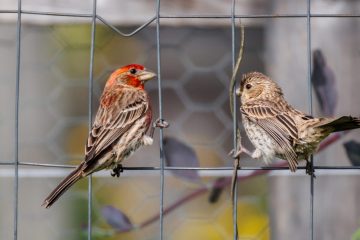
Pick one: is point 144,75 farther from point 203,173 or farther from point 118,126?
point 203,173

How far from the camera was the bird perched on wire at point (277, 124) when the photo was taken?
5.36 m

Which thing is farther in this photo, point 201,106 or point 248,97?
point 201,106

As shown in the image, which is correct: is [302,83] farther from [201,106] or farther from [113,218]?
[113,218]

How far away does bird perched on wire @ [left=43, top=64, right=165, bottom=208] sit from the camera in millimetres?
5391

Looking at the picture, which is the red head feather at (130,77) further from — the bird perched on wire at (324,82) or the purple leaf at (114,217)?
the bird perched on wire at (324,82)

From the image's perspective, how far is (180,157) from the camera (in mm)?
5516

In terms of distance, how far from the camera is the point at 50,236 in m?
6.98

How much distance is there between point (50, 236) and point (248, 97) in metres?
1.64

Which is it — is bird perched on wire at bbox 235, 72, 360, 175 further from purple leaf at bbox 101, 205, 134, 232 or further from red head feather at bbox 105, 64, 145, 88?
purple leaf at bbox 101, 205, 134, 232

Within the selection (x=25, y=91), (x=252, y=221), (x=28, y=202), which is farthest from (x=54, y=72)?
(x=252, y=221)

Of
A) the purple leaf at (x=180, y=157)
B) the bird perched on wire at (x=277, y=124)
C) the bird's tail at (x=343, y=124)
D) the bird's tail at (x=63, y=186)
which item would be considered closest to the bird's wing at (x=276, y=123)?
the bird perched on wire at (x=277, y=124)

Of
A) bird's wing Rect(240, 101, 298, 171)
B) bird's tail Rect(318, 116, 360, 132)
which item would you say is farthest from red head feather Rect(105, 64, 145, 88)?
bird's tail Rect(318, 116, 360, 132)

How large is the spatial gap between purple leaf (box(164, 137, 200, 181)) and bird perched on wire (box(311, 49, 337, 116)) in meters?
0.58

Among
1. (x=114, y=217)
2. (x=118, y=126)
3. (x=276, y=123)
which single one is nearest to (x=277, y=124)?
(x=276, y=123)
